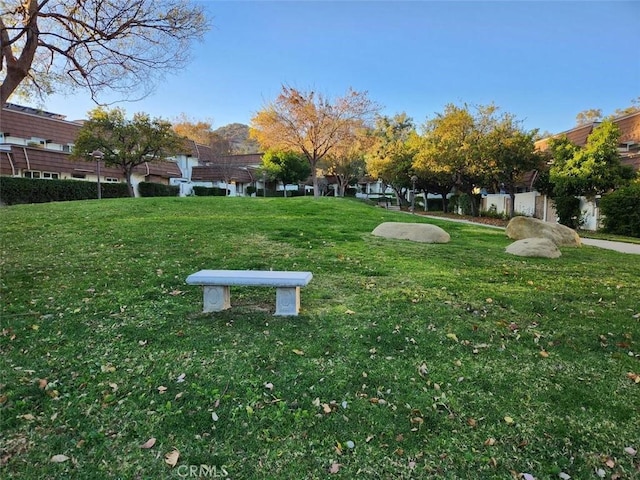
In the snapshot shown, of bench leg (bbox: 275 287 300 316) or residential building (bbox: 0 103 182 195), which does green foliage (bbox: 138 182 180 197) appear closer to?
residential building (bbox: 0 103 182 195)

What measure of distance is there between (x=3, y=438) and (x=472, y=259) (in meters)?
6.69

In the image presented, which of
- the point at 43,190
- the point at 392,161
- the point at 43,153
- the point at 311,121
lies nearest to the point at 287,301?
the point at 311,121

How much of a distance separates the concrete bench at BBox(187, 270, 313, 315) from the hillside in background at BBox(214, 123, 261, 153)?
52.7 m

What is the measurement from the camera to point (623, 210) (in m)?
14.7

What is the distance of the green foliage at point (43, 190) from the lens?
59.4 ft

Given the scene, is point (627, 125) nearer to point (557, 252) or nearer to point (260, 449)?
point (557, 252)

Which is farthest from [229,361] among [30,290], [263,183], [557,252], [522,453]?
[263,183]

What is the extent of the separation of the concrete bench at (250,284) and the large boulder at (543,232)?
801cm

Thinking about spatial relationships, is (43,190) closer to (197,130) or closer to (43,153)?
(43,153)

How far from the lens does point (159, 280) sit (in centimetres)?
520

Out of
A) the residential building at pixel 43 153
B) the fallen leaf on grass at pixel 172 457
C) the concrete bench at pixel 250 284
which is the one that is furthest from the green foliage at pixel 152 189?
the fallen leaf on grass at pixel 172 457

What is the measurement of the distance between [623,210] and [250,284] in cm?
1600

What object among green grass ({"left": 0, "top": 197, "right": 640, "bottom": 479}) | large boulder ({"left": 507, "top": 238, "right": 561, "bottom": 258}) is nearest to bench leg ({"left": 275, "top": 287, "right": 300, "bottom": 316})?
green grass ({"left": 0, "top": 197, "right": 640, "bottom": 479})

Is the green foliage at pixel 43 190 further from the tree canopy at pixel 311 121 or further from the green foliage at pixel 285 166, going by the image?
the green foliage at pixel 285 166
